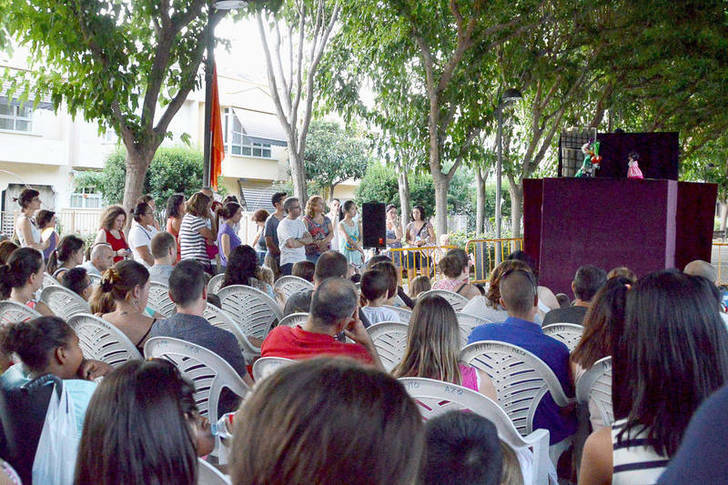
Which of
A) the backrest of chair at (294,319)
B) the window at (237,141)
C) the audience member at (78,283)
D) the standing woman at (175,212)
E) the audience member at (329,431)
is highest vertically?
the window at (237,141)

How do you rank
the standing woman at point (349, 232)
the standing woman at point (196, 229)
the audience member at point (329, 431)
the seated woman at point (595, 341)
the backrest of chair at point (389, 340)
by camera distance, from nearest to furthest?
Result: 1. the audience member at point (329, 431)
2. the seated woman at point (595, 341)
3. the backrest of chair at point (389, 340)
4. the standing woman at point (196, 229)
5. the standing woman at point (349, 232)

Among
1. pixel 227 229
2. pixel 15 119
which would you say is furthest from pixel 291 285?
pixel 15 119

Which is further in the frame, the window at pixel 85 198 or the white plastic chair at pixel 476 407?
the window at pixel 85 198

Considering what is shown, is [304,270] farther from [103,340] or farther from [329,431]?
[329,431]

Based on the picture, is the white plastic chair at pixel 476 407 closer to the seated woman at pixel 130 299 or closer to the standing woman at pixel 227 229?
the seated woman at pixel 130 299

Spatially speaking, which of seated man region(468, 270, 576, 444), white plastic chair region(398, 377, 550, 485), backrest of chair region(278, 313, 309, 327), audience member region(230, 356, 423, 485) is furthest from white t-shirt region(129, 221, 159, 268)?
audience member region(230, 356, 423, 485)

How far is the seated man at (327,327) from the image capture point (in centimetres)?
375

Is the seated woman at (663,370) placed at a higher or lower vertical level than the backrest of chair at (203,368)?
higher

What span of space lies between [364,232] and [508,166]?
489cm

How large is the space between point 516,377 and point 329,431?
2.84m

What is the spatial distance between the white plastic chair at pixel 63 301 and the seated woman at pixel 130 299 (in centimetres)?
104

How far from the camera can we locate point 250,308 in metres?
5.92

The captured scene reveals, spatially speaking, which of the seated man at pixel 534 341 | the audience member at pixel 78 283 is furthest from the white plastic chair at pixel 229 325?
the seated man at pixel 534 341

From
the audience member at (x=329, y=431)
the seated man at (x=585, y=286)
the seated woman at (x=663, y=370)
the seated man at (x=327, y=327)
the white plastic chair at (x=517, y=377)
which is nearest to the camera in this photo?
the audience member at (x=329, y=431)
